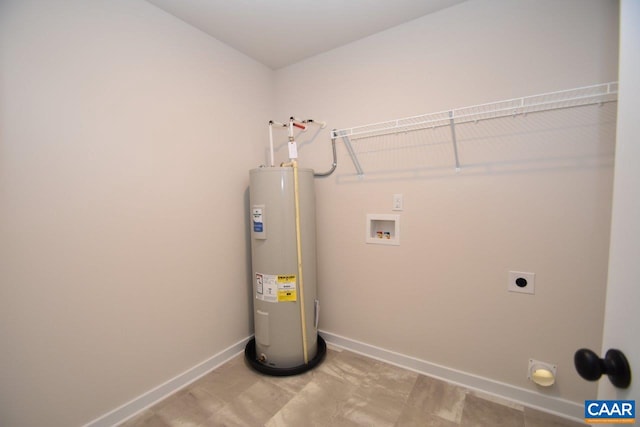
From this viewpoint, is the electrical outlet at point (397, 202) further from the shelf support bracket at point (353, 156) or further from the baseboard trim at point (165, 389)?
the baseboard trim at point (165, 389)

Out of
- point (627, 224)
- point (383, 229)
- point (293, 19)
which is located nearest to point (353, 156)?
point (383, 229)

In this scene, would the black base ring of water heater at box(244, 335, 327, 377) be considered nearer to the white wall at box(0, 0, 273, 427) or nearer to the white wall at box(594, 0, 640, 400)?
the white wall at box(0, 0, 273, 427)

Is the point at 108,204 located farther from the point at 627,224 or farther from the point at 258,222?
the point at 627,224

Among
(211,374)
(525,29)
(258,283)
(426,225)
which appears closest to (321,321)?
(258,283)

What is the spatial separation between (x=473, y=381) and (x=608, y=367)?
4.53ft

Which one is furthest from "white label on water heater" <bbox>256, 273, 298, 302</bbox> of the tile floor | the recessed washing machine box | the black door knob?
the black door knob

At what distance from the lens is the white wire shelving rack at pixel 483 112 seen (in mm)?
1296

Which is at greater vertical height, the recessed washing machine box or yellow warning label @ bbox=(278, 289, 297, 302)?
the recessed washing machine box

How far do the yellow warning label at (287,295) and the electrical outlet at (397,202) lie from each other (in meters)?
0.92

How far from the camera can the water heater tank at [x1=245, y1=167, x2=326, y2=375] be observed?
180 cm

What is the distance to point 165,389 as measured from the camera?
166 cm

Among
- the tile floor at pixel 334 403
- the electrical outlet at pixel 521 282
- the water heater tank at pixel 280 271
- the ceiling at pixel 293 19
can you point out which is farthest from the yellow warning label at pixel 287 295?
the ceiling at pixel 293 19

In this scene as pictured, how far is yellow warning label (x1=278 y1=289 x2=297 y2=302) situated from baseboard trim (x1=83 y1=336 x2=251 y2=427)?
66 cm

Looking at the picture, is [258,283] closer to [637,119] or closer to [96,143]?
[96,143]
